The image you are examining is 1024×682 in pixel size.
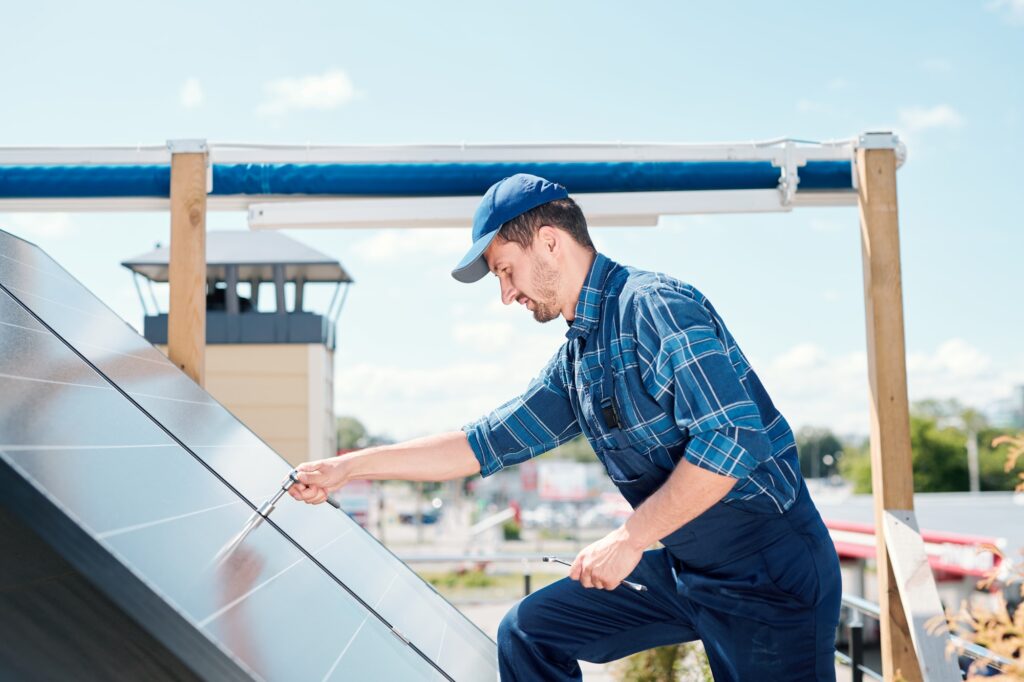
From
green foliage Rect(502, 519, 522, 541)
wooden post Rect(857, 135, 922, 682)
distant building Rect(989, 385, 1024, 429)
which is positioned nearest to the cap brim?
wooden post Rect(857, 135, 922, 682)

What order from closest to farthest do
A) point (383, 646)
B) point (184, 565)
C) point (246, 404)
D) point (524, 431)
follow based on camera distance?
point (184, 565)
point (383, 646)
point (524, 431)
point (246, 404)

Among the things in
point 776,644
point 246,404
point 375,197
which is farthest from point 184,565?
point 246,404

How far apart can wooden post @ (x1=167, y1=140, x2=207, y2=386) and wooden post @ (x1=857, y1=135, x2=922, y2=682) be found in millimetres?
2565

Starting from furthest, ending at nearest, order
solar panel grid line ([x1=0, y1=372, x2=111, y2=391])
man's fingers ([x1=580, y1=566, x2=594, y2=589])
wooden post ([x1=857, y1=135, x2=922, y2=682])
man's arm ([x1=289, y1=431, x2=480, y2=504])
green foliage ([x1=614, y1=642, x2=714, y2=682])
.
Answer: green foliage ([x1=614, y1=642, x2=714, y2=682]) < wooden post ([x1=857, y1=135, x2=922, y2=682]) < man's arm ([x1=289, y1=431, x2=480, y2=504]) < man's fingers ([x1=580, y1=566, x2=594, y2=589]) < solar panel grid line ([x1=0, y1=372, x2=111, y2=391])

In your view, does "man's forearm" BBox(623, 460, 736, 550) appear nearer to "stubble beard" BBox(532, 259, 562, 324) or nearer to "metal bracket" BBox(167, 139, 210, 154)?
"stubble beard" BBox(532, 259, 562, 324)

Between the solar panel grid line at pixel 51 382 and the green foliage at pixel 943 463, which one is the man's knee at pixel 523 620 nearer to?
the solar panel grid line at pixel 51 382

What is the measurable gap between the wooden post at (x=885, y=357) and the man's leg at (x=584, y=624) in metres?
1.41

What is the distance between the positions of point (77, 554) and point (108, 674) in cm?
60

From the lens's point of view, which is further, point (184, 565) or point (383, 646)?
point (383, 646)

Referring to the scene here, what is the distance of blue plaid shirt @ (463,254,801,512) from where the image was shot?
73.2 inches

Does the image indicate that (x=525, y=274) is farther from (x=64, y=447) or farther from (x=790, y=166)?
(x=790, y=166)

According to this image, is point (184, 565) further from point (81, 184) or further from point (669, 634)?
point (81, 184)

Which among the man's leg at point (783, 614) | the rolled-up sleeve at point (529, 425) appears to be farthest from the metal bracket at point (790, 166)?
the man's leg at point (783, 614)

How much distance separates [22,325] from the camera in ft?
6.80
